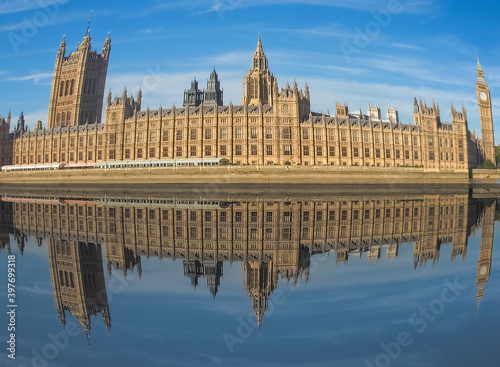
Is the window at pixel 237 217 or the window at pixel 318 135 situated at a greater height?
the window at pixel 318 135

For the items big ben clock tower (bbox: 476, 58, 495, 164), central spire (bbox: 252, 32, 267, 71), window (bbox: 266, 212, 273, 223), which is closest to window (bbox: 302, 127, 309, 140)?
central spire (bbox: 252, 32, 267, 71)

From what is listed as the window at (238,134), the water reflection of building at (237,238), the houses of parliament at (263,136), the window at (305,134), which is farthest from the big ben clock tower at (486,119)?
the water reflection of building at (237,238)

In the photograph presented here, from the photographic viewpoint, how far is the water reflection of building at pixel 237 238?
54.4 ft

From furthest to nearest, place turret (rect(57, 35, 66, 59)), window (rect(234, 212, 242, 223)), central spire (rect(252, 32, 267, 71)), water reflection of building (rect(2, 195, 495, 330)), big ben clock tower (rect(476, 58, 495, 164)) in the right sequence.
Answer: turret (rect(57, 35, 66, 59))
big ben clock tower (rect(476, 58, 495, 164))
central spire (rect(252, 32, 267, 71))
window (rect(234, 212, 242, 223))
water reflection of building (rect(2, 195, 495, 330))

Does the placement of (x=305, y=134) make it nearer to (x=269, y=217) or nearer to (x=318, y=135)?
(x=318, y=135)

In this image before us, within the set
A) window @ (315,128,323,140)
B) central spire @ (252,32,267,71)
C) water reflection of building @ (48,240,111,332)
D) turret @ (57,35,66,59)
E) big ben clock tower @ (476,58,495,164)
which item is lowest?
water reflection of building @ (48,240,111,332)

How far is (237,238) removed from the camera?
25281 millimetres

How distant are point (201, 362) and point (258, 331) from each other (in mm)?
2059

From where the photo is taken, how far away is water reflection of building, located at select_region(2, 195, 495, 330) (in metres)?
16.6

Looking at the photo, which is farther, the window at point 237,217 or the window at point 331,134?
the window at point 331,134

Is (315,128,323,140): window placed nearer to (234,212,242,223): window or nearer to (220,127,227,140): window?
(220,127,227,140): window

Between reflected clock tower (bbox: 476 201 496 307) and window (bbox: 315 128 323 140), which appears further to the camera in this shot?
window (bbox: 315 128 323 140)

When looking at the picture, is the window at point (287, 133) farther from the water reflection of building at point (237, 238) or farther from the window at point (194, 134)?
the water reflection of building at point (237, 238)

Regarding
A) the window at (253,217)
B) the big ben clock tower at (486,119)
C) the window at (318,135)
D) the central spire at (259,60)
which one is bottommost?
the window at (253,217)
